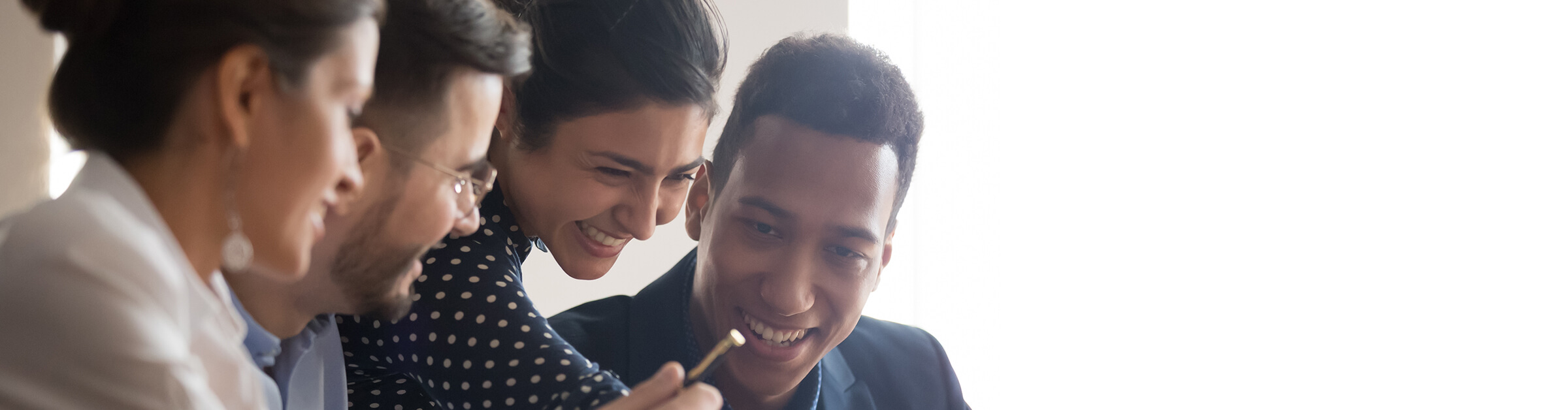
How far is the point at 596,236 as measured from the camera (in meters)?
1.20

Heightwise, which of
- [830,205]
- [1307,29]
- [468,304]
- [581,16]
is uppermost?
[1307,29]

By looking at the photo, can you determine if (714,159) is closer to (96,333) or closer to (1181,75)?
(96,333)

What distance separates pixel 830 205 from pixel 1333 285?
159cm

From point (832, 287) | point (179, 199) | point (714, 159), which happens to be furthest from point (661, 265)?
point (179, 199)

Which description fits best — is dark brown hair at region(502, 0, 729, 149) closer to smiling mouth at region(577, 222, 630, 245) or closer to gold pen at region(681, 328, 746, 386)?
smiling mouth at region(577, 222, 630, 245)

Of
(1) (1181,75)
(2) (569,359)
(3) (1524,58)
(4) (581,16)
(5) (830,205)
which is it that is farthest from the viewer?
(1) (1181,75)

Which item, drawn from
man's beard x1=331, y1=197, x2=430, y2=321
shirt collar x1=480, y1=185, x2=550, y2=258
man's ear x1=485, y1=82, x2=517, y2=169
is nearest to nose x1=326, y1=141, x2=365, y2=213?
man's beard x1=331, y1=197, x2=430, y2=321

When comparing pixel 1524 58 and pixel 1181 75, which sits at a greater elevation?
pixel 1524 58

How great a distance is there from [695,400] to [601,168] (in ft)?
1.53

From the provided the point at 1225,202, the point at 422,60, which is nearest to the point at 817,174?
the point at 422,60

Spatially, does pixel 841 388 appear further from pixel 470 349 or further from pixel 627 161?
pixel 470 349

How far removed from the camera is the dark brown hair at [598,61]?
1108 mm

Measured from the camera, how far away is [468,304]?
91cm

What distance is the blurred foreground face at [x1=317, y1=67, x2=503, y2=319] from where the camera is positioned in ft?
2.44
